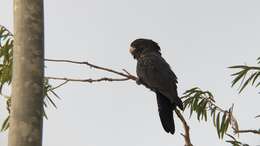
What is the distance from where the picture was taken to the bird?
434 cm

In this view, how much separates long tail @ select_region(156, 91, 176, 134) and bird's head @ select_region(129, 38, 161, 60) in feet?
3.66

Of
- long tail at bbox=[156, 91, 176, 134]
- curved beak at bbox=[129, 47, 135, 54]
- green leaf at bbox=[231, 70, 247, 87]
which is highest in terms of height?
curved beak at bbox=[129, 47, 135, 54]

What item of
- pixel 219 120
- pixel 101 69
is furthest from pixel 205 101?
pixel 101 69

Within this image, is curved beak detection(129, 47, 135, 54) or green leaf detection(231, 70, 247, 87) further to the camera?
curved beak detection(129, 47, 135, 54)

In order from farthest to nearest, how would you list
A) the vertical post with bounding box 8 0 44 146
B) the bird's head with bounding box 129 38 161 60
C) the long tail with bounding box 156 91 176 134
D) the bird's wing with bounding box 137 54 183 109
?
the bird's head with bounding box 129 38 161 60 → the bird's wing with bounding box 137 54 183 109 → the long tail with bounding box 156 91 176 134 → the vertical post with bounding box 8 0 44 146

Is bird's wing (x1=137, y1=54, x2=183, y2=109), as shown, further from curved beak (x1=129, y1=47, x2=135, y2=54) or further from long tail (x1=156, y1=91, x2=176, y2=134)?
curved beak (x1=129, y1=47, x2=135, y2=54)

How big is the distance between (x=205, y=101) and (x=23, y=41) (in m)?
3.15

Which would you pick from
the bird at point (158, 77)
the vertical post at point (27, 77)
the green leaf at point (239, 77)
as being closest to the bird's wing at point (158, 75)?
the bird at point (158, 77)

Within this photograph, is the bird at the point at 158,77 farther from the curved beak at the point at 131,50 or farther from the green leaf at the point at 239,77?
the green leaf at the point at 239,77

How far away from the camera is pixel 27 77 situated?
1.87m

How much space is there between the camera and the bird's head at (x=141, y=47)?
5641 millimetres

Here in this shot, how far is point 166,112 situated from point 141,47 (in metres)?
1.41

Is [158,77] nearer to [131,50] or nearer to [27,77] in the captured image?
[131,50]

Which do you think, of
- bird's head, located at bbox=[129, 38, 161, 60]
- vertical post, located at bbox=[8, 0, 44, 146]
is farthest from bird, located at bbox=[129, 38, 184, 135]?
vertical post, located at bbox=[8, 0, 44, 146]
